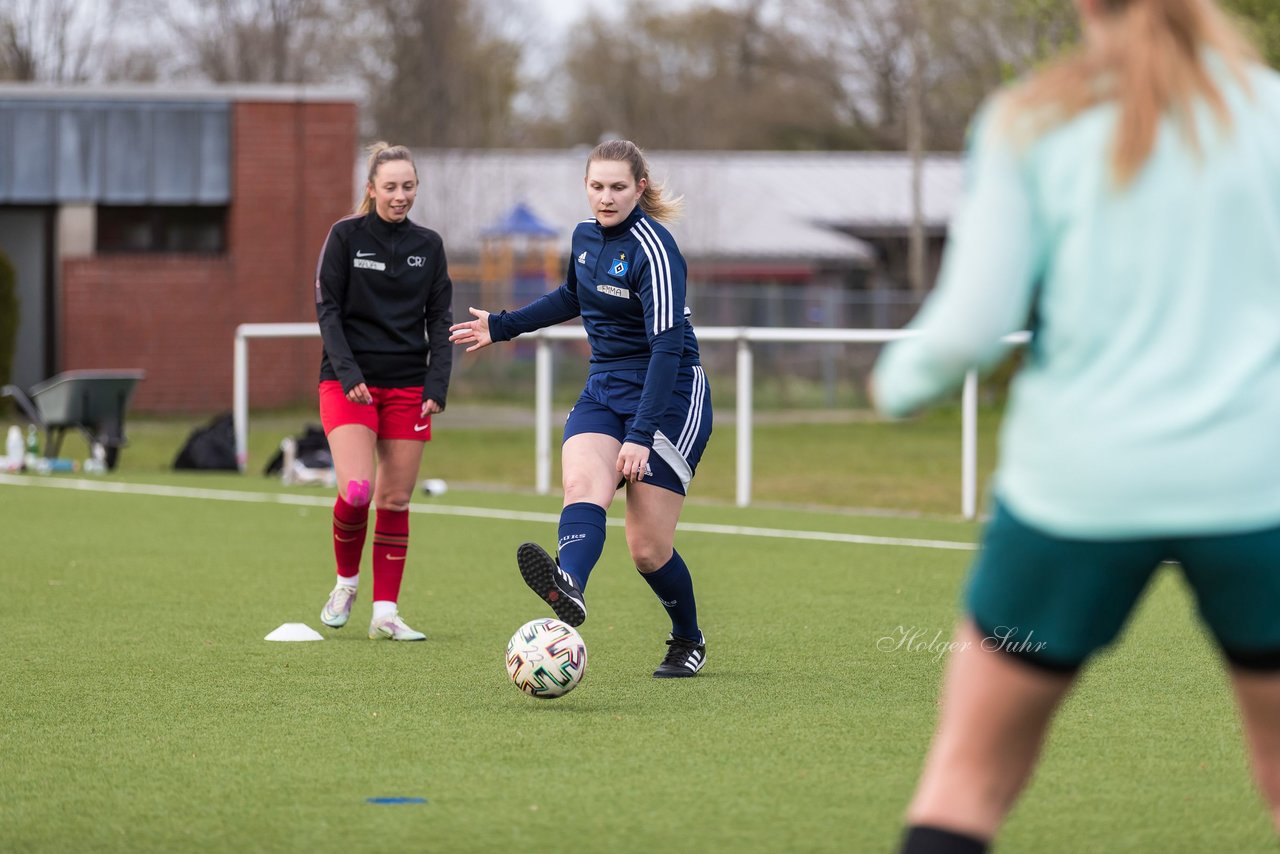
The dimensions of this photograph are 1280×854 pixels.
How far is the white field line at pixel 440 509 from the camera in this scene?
11.4 metres

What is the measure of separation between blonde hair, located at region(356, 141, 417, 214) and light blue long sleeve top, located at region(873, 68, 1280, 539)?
4518 mm

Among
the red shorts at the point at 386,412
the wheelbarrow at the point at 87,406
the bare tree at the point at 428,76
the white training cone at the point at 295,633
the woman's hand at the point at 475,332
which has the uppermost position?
the bare tree at the point at 428,76

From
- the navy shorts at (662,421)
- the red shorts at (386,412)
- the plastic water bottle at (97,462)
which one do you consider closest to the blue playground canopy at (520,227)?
the plastic water bottle at (97,462)

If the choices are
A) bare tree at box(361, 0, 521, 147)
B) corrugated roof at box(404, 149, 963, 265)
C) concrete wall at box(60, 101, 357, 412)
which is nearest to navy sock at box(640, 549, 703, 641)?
concrete wall at box(60, 101, 357, 412)

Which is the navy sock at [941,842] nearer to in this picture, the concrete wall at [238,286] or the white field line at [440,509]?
the white field line at [440,509]

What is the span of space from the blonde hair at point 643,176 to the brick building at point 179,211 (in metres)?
19.6

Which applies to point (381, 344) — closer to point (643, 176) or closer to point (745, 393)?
point (643, 176)

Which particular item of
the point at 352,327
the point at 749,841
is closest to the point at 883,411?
the point at 749,841

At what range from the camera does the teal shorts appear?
107 inches

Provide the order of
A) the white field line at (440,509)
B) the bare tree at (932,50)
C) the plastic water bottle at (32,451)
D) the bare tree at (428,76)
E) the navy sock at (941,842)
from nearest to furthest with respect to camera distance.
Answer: the navy sock at (941,842)
the white field line at (440,509)
the plastic water bottle at (32,451)
the bare tree at (932,50)
the bare tree at (428,76)

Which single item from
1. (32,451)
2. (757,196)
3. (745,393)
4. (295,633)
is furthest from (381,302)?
(757,196)

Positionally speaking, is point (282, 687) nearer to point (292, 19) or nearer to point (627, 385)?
point (627, 385)

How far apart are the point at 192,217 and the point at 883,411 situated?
24711mm

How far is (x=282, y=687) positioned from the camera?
624 cm
